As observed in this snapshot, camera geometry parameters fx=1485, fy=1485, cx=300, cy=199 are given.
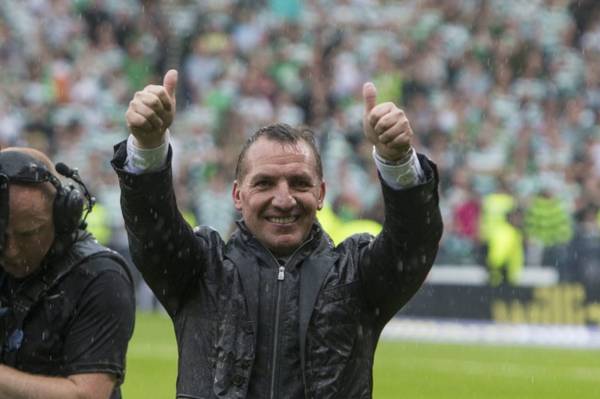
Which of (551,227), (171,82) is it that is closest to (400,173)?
(171,82)

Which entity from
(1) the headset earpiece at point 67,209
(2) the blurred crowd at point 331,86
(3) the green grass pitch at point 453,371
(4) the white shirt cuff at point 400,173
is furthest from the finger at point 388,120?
(2) the blurred crowd at point 331,86

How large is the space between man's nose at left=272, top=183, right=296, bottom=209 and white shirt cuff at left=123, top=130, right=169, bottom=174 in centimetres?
34

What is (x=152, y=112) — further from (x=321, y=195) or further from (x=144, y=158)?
(x=321, y=195)

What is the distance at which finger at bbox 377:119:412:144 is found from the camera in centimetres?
402

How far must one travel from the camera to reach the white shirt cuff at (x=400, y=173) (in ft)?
13.5

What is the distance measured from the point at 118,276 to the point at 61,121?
18.3 meters

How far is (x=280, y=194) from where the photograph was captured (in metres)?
4.26

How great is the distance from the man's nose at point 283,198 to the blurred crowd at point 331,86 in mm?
14740

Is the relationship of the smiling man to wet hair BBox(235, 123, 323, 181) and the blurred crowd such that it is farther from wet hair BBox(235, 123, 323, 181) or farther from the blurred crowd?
the blurred crowd

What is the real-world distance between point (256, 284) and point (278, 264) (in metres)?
0.09

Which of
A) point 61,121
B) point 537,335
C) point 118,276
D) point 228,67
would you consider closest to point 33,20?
point 61,121

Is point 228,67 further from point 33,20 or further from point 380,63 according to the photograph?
point 33,20

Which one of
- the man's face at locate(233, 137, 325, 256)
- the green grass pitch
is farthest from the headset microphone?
the green grass pitch

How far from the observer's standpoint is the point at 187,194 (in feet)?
70.0
